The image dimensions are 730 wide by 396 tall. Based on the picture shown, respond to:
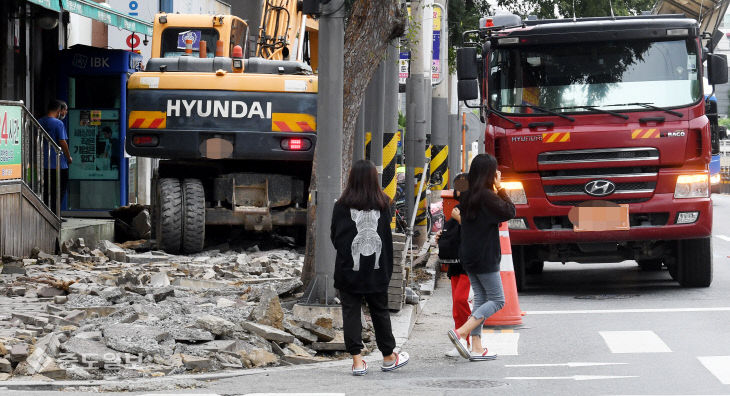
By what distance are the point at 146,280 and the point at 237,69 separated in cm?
477

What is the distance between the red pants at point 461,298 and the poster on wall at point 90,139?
12.3 m

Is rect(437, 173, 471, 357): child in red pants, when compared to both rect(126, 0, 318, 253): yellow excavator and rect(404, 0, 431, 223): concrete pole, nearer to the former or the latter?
rect(126, 0, 318, 253): yellow excavator

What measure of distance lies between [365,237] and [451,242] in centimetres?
150

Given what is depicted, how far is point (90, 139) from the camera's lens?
22016 millimetres

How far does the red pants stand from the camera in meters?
10.8

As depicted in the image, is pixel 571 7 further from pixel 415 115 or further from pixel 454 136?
pixel 415 115

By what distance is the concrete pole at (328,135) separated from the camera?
36.4 ft

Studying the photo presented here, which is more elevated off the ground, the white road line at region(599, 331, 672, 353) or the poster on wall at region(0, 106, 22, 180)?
the poster on wall at region(0, 106, 22, 180)

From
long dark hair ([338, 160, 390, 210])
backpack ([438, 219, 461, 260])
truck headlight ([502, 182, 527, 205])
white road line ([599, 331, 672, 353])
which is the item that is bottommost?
white road line ([599, 331, 672, 353])

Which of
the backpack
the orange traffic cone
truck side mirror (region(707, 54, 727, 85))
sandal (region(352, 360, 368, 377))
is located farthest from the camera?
truck side mirror (region(707, 54, 727, 85))

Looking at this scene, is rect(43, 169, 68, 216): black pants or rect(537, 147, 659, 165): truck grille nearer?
rect(537, 147, 659, 165): truck grille

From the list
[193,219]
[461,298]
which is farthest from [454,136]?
[461,298]

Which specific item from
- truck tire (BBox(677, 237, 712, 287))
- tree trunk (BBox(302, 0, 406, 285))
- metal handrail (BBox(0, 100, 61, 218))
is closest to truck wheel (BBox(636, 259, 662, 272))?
truck tire (BBox(677, 237, 712, 287))

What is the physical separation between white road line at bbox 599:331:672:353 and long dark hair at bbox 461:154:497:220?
1614 millimetres
